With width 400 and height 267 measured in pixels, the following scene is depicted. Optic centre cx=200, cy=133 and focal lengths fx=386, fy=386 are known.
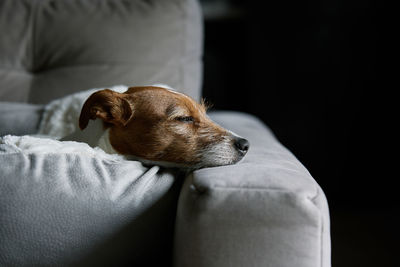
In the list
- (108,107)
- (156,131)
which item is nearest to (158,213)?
(156,131)

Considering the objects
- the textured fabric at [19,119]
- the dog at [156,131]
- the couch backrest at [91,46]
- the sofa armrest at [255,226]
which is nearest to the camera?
the sofa armrest at [255,226]

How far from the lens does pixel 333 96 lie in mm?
2367

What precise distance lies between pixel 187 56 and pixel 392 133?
135 cm

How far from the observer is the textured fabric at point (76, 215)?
2.83 feet

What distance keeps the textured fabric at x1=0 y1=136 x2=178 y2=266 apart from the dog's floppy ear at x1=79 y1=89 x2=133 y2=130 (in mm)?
288

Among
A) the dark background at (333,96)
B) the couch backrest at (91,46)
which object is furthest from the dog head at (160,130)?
the dark background at (333,96)

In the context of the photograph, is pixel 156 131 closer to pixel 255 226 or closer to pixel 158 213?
pixel 158 213

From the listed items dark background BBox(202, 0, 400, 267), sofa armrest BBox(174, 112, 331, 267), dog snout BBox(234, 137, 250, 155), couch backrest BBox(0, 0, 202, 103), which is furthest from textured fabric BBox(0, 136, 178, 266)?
dark background BBox(202, 0, 400, 267)

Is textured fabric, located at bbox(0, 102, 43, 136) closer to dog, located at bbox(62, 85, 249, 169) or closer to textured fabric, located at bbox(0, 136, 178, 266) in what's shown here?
dog, located at bbox(62, 85, 249, 169)

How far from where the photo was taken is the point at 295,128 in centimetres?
253

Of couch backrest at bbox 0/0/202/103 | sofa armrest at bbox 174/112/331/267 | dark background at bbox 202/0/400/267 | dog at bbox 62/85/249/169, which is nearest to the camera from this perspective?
sofa armrest at bbox 174/112/331/267

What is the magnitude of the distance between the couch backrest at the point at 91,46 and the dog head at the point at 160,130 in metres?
0.52

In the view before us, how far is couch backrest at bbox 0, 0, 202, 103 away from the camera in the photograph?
5.70ft

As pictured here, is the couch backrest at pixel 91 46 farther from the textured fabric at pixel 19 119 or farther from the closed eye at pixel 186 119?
the closed eye at pixel 186 119
